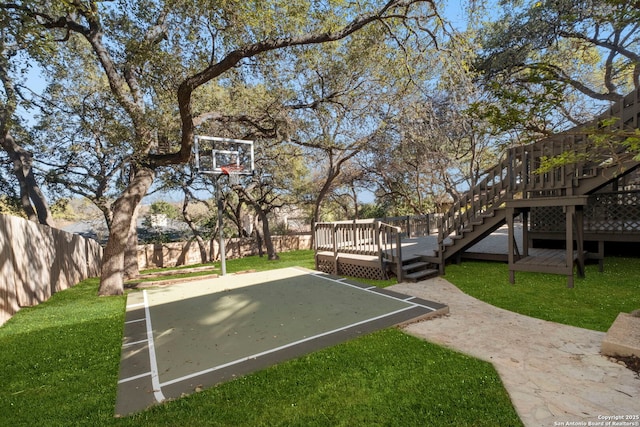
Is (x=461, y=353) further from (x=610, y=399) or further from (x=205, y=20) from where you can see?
(x=205, y=20)

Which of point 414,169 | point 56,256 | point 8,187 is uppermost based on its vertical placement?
point 414,169

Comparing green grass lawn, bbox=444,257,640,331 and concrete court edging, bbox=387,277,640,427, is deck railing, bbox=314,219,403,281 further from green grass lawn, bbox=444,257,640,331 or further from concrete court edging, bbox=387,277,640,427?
concrete court edging, bbox=387,277,640,427

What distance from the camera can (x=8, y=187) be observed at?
1183cm

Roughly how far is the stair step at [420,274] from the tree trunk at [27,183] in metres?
12.3

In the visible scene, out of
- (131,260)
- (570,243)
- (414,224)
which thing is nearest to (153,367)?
(570,243)

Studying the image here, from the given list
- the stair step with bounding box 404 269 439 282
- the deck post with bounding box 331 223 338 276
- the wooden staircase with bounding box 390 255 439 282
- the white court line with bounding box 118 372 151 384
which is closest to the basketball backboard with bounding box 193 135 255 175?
the deck post with bounding box 331 223 338 276

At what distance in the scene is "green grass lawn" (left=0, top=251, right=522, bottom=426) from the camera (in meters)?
2.28

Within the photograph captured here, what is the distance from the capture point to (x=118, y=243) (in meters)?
7.52

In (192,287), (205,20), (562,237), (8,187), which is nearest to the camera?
(205,20)

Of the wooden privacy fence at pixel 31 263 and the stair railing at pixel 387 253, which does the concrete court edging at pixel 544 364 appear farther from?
the wooden privacy fence at pixel 31 263

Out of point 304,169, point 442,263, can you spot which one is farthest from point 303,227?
point 442,263

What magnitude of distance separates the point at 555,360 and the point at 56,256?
10.5 meters

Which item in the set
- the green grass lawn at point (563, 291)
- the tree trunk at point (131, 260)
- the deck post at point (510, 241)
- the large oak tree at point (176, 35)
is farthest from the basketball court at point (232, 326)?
Answer: the tree trunk at point (131, 260)

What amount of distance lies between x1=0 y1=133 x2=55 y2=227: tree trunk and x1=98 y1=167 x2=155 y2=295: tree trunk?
5.16m
